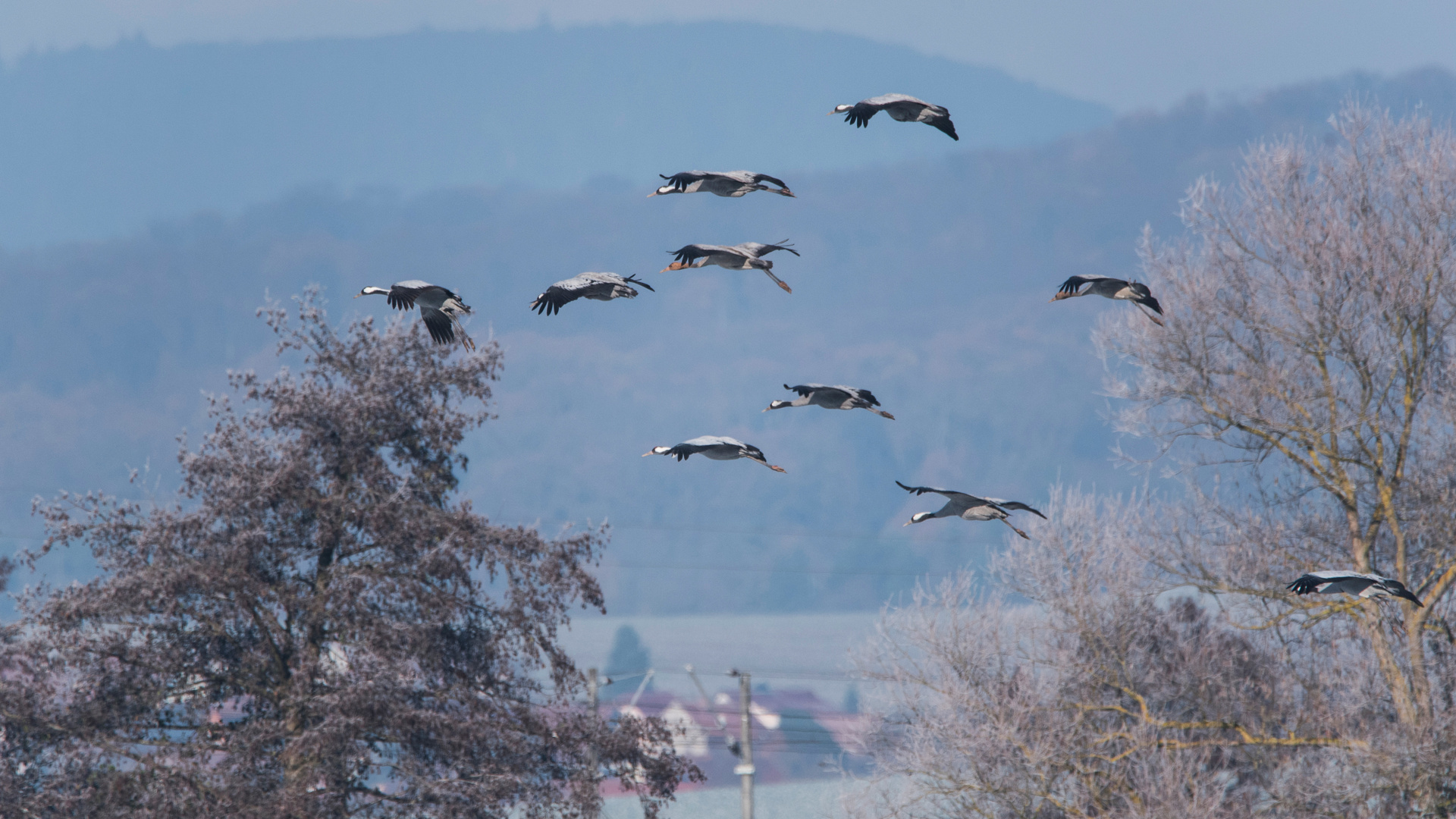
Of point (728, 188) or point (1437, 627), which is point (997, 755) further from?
point (728, 188)

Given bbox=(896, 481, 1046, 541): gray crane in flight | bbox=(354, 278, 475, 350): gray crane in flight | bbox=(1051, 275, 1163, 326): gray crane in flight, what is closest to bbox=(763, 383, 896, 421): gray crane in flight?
bbox=(896, 481, 1046, 541): gray crane in flight

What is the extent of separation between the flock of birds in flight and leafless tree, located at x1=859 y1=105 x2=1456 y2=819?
39.7 feet

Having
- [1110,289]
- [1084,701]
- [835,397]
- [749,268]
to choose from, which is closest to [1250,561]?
[1084,701]

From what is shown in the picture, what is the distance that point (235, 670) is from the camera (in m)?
20.8

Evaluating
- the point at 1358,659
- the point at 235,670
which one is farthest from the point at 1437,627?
the point at 235,670

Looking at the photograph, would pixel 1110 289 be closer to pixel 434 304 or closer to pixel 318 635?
pixel 434 304

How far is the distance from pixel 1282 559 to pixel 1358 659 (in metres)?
2.17

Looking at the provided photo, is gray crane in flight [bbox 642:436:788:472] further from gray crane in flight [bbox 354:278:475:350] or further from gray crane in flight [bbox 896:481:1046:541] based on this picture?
gray crane in flight [bbox 354:278:475:350]

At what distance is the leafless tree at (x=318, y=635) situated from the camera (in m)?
19.2

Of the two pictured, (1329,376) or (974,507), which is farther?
(1329,376)

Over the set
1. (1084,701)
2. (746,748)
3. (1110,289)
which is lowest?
(746,748)

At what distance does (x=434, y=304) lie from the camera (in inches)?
328

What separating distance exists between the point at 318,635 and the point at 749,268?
13518 millimetres

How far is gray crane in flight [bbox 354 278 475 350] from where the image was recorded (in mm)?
8070
